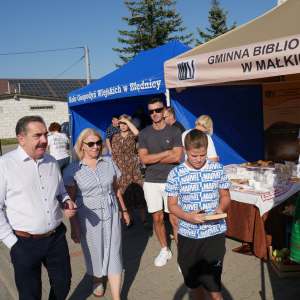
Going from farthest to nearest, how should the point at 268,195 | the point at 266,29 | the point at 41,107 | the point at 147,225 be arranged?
the point at 41,107 → the point at 147,225 → the point at 266,29 → the point at 268,195

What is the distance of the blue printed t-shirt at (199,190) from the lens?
2.19m

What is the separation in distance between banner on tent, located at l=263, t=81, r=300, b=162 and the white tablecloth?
2960 mm

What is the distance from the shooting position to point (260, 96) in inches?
272

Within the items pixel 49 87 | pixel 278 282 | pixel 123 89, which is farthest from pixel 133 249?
pixel 49 87

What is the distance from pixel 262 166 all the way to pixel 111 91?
3.61 meters

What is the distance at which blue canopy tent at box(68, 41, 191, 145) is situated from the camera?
5.66 metres

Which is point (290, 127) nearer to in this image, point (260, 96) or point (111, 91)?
point (260, 96)

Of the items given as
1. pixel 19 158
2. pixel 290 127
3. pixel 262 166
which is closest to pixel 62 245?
pixel 19 158

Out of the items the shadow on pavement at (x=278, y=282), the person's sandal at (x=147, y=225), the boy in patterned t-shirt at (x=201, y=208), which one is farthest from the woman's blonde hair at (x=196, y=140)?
the person's sandal at (x=147, y=225)

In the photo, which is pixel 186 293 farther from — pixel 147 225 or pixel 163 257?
pixel 147 225

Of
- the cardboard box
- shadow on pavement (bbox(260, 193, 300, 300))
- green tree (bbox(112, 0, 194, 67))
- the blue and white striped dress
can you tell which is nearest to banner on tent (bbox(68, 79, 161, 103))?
the blue and white striped dress

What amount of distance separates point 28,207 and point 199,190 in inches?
48.7

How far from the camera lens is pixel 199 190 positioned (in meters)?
2.19

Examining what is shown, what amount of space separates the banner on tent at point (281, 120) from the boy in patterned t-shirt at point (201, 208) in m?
5.02
